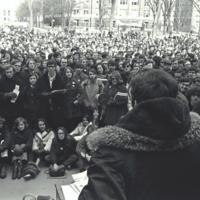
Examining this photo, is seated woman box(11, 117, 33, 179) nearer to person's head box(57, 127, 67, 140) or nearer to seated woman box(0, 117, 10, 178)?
seated woman box(0, 117, 10, 178)

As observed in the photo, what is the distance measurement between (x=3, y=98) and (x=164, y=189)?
5.87 meters

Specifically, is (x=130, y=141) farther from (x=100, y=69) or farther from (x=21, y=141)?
(x=100, y=69)

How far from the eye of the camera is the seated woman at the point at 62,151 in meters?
6.73

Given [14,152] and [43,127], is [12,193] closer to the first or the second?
[14,152]

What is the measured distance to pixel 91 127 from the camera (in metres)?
7.21

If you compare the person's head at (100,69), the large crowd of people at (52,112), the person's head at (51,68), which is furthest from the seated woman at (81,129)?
the person's head at (100,69)

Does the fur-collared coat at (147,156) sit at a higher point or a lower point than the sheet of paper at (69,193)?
higher

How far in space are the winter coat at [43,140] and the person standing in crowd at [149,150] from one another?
5528 mm

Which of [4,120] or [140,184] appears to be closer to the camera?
[140,184]

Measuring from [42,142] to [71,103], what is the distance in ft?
3.02

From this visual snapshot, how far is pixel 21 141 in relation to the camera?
22.6ft

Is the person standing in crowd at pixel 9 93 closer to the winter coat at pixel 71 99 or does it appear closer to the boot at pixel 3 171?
the winter coat at pixel 71 99

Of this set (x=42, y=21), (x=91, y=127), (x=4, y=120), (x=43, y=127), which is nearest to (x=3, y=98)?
(x=4, y=120)

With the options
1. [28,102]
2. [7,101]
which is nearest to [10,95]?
[7,101]
